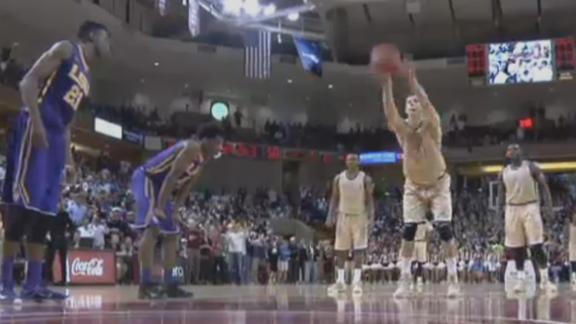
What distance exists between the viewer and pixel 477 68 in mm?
30719

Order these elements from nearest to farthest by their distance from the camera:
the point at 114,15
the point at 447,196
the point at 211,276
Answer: the point at 447,196, the point at 211,276, the point at 114,15

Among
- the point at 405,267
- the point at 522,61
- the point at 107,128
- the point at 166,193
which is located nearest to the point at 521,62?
the point at 522,61

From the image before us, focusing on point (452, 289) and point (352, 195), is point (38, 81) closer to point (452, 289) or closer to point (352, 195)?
point (452, 289)

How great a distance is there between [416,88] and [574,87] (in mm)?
33569

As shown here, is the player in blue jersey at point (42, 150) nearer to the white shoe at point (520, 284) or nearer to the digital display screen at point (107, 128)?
the white shoe at point (520, 284)

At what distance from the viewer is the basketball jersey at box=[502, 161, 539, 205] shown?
9953 millimetres

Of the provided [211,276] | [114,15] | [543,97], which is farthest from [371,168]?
[211,276]

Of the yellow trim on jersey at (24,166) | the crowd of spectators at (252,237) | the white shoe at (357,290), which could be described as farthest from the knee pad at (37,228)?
the crowd of spectators at (252,237)

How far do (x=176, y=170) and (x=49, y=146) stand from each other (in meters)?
1.14

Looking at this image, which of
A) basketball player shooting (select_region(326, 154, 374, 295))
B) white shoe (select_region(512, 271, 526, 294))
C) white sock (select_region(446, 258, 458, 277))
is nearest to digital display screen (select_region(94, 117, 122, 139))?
basketball player shooting (select_region(326, 154, 374, 295))

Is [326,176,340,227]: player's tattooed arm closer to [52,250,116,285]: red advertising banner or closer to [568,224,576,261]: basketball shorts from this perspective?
[52,250,116,285]: red advertising banner

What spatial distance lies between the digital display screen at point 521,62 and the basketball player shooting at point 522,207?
67.4ft

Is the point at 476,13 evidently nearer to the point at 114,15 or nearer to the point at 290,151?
the point at 290,151

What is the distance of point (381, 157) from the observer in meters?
39.3
